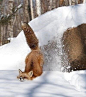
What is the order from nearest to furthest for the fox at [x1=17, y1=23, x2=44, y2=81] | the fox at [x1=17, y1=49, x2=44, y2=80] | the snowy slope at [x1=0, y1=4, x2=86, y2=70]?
the fox at [x1=17, y1=49, x2=44, y2=80]
the fox at [x1=17, y1=23, x2=44, y2=81]
the snowy slope at [x1=0, y1=4, x2=86, y2=70]

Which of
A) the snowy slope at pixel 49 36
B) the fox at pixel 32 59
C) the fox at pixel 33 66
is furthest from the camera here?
the snowy slope at pixel 49 36

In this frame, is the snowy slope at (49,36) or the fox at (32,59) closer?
the fox at (32,59)

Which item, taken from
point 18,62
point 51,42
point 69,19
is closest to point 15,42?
point 18,62

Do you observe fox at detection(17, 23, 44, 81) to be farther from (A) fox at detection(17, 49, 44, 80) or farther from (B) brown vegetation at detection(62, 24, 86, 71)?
(B) brown vegetation at detection(62, 24, 86, 71)

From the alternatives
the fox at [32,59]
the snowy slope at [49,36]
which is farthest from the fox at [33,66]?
the snowy slope at [49,36]

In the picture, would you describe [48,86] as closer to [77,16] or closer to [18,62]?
[18,62]

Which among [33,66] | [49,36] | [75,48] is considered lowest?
[33,66]

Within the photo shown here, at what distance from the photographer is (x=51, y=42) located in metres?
5.45

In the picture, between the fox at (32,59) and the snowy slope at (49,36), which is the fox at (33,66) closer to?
the fox at (32,59)

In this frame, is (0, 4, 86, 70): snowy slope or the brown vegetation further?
(0, 4, 86, 70): snowy slope

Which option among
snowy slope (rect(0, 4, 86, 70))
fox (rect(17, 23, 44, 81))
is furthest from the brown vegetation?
fox (rect(17, 23, 44, 81))

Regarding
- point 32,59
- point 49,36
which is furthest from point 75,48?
point 32,59

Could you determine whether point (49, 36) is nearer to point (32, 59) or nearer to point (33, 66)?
point (32, 59)

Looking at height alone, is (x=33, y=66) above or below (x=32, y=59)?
below
